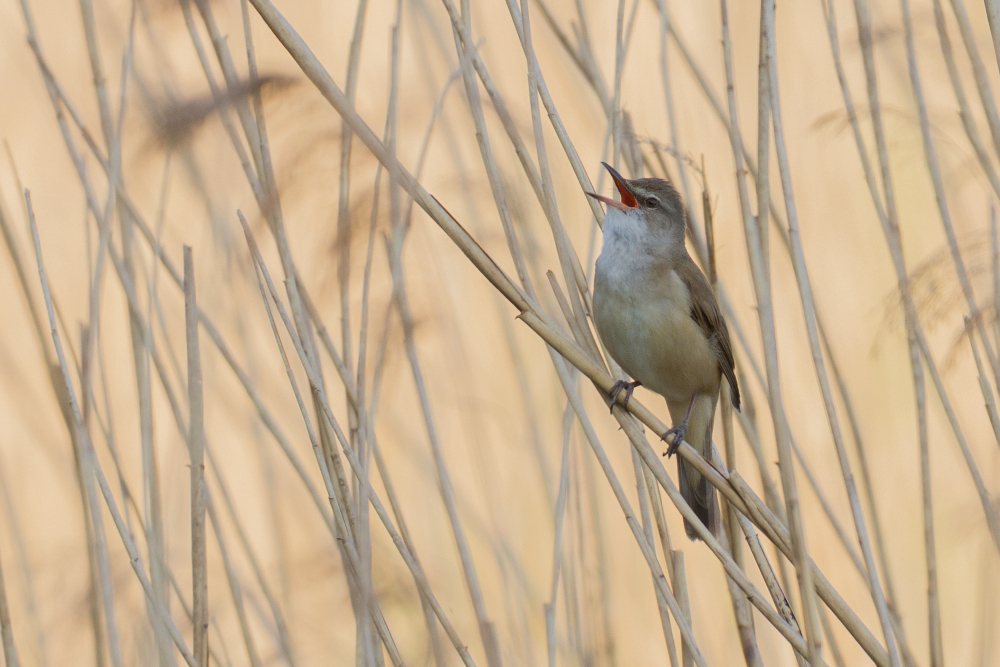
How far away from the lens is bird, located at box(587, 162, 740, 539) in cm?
190

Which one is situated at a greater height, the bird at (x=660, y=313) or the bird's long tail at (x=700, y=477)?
the bird at (x=660, y=313)

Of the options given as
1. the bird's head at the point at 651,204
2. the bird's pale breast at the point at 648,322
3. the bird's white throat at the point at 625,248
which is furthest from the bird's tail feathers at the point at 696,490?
the bird's head at the point at 651,204

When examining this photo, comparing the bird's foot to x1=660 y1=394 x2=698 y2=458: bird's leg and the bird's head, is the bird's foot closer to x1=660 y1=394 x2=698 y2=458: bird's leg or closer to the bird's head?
x1=660 y1=394 x2=698 y2=458: bird's leg

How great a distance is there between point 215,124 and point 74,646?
1234mm

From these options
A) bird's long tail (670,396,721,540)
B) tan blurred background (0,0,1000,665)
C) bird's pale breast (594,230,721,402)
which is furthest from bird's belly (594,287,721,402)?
tan blurred background (0,0,1000,665)

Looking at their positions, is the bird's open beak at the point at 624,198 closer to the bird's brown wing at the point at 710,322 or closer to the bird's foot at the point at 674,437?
the bird's brown wing at the point at 710,322

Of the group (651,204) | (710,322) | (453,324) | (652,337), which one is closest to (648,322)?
(652,337)

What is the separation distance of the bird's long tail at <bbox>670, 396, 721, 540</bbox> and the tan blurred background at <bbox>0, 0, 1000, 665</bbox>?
21 cm

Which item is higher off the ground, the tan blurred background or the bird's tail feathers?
the tan blurred background

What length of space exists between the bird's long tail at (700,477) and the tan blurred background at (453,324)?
0.70 feet

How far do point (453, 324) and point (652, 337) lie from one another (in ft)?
1.42

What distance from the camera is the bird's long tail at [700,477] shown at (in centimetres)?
181

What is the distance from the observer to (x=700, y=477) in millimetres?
1929

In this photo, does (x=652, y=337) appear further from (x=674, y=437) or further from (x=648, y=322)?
(x=674, y=437)
